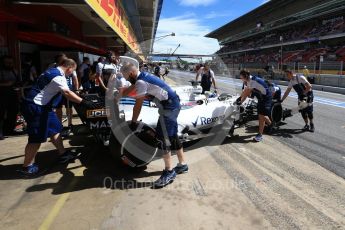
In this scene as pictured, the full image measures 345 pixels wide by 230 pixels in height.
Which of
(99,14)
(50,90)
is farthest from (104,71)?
(50,90)

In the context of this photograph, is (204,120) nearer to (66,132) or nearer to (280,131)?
(280,131)

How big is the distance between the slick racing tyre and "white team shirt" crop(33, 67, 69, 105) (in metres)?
1.07

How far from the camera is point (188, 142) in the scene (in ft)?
22.2

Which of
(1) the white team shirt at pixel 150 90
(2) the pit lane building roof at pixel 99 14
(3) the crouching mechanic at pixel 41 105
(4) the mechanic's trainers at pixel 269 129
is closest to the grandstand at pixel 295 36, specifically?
(2) the pit lane building roof at pixel 99 14

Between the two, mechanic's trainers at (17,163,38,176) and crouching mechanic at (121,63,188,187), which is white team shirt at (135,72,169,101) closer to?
crouching mechanic at (121,63,188,187)

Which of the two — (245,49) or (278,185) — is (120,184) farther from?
(245,49)

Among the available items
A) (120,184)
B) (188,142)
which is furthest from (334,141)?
(120,184)

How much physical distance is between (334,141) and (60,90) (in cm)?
590

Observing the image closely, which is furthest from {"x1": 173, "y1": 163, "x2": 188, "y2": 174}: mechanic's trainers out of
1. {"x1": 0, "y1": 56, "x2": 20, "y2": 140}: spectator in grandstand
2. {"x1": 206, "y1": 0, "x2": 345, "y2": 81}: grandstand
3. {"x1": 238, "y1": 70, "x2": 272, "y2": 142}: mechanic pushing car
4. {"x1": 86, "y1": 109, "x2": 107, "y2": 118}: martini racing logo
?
{"x1": 206, "y1": 0, "x2": 345, "y2": 81}: grandstand

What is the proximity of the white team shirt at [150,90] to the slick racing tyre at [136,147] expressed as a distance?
57cm

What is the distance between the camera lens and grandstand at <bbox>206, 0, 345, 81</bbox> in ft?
127

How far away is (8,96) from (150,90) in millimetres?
4204

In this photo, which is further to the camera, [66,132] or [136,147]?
[66,132]

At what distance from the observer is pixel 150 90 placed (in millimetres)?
4777
